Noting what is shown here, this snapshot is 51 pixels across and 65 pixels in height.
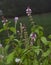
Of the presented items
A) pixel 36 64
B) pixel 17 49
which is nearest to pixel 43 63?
pixel 36 64

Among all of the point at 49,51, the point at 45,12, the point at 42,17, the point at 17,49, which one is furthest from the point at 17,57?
the point at 45,12

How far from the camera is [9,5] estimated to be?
10352 mm

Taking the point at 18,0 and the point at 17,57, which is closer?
the point at 17,57

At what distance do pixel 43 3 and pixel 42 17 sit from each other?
846 millimetres

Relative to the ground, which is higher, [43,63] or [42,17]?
[43,63]

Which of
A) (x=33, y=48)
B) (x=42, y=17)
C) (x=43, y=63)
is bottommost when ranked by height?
(x=42, y=17)

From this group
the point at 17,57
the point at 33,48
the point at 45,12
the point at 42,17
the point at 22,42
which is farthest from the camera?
the point at 45,12

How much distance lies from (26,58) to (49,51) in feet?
0.38

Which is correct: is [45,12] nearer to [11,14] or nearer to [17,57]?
[11,14]

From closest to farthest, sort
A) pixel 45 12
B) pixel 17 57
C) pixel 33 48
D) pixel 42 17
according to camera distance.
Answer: pixel 33 48, pixel 17 57, pixel 42 17, pixel 45 12

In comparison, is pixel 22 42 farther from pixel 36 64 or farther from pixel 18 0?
pixel 18 0

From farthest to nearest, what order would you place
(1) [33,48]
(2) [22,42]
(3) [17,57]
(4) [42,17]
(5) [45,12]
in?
(5) [45,12]
(4) [42,17]
(2) [22,42]
(3) [17,57]
(1) [33,48]

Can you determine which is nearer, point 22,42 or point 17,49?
point 17,49

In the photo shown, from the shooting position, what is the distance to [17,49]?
1526 millimetres
